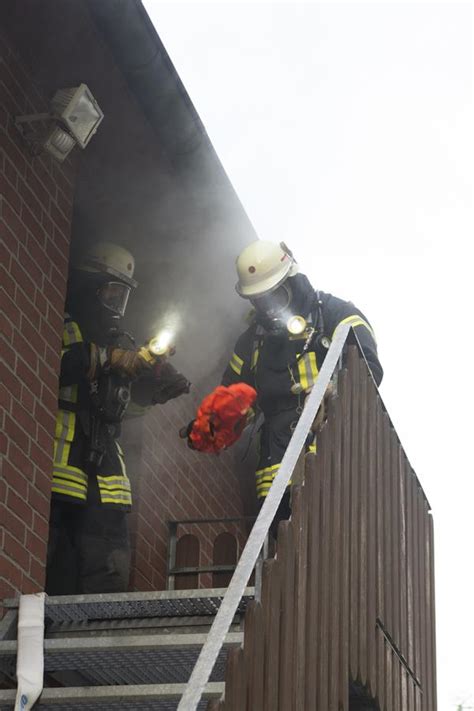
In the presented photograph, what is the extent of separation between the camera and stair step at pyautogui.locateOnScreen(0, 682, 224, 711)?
507cm

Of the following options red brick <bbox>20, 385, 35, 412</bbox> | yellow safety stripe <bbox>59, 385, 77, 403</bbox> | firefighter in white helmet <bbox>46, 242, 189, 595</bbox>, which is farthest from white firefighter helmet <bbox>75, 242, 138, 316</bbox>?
red brick <bbox>20, 385, 35, 412</bbox>

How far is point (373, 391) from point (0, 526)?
2.17m

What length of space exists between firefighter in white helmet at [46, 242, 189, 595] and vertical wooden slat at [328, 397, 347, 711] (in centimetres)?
122

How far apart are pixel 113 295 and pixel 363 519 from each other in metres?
2.00

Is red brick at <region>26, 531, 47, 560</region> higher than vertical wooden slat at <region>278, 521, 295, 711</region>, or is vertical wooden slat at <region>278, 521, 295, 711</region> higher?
red brick at <region>26, 531, 47, 560</region>

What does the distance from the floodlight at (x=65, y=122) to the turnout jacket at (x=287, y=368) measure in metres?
1.82

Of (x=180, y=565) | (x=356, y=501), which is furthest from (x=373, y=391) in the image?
(x=180, y=565)

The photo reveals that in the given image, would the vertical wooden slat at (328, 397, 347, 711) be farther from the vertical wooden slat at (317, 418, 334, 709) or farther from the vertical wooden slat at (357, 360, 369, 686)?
the vertical wooden slat at (357, 360, 369, 686)

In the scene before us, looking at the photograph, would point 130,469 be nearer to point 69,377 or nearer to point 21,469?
point 69,377

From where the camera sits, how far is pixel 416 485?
324 inches

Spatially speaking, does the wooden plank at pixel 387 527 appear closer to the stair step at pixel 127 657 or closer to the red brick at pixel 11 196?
the stair step at pixel 127 657

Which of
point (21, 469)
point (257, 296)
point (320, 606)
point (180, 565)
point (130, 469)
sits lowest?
point (320, 606)

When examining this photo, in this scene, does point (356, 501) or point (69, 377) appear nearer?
point (356, 501)

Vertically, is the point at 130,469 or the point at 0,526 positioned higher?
the point at 130,469
